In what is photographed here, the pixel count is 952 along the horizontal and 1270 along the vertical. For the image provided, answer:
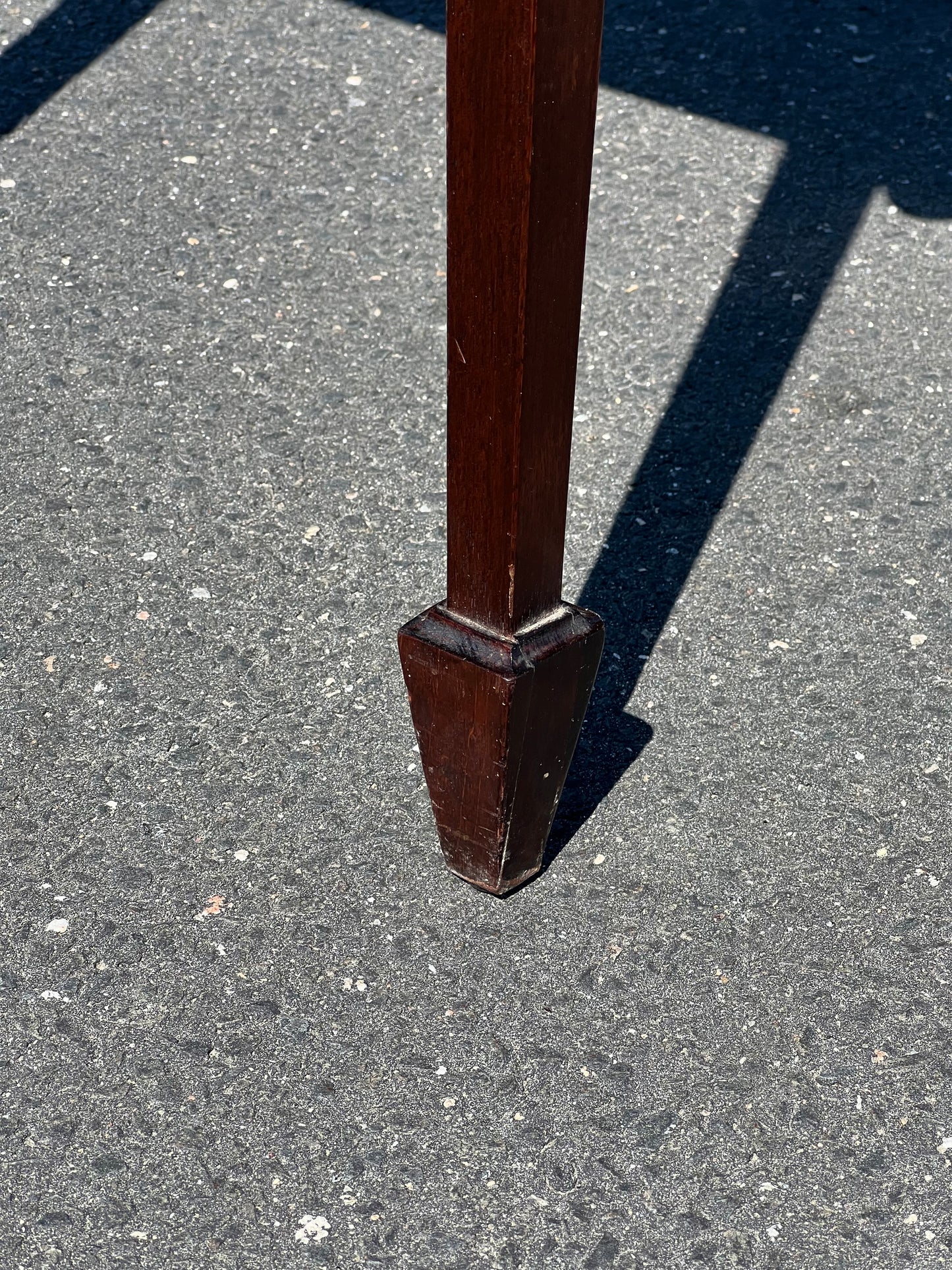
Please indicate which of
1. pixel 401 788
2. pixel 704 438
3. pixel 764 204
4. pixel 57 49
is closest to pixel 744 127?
pixel 764 204

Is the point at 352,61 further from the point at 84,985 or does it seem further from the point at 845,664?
the point at 84,985

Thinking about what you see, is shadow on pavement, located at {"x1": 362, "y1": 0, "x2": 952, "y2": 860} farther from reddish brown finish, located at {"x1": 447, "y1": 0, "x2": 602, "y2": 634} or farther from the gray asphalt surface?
reddish brown finish, located at {"x1": 447, "y1": 0, "x2": 602, "y2": 634}

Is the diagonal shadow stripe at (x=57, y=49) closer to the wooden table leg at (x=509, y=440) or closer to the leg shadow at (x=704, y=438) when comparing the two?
the leg shadow at (x=704, y=438)

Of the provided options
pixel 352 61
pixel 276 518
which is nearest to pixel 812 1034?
pixel 276 518

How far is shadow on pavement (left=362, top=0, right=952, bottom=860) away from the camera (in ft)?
10.1

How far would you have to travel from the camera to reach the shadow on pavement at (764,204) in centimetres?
308

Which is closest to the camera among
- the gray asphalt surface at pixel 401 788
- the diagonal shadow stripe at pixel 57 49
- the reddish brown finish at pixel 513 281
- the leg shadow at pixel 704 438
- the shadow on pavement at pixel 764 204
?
the reddish brown finish at pixel 513 281

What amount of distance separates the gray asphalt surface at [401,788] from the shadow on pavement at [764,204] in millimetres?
50

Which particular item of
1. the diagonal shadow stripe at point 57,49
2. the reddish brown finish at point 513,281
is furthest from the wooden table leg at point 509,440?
the diagonal shadow stripe at point 57,49

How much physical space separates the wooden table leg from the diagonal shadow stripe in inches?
126

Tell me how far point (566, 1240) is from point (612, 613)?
1391mm

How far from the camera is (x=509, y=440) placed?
200cm

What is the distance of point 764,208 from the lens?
171 inches

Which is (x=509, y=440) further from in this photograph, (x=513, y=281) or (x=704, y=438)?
(x=704, y=438)
